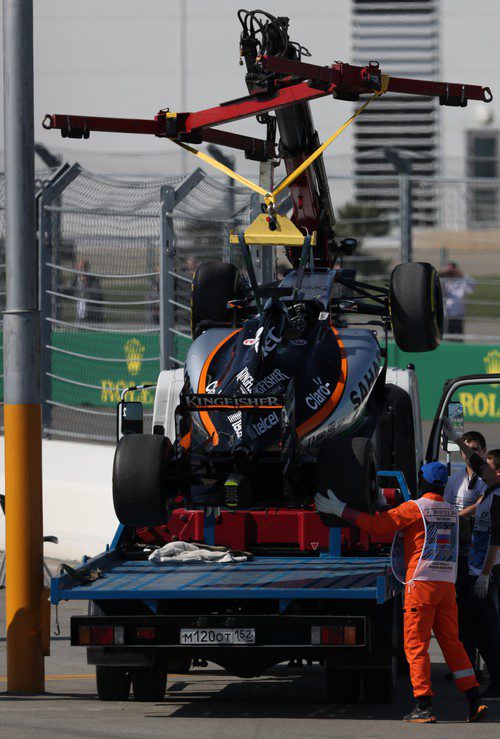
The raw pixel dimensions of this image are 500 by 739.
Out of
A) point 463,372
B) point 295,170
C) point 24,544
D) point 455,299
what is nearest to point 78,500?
point 295,170

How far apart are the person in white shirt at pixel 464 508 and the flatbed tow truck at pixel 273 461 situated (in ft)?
0.95

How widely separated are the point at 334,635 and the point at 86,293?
7.24m

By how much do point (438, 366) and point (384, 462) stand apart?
9.49 metres

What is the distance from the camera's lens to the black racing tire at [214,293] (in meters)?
11.6

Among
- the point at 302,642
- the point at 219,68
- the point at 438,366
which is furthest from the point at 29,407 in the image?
the point at 219,68

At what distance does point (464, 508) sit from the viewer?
10.5 metres

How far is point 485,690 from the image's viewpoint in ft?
32.3

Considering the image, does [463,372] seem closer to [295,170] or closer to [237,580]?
[295,170]

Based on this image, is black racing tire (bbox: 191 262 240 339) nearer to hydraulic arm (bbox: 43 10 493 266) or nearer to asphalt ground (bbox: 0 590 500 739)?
hydraulic arm (bbox: 43 10 493 266)

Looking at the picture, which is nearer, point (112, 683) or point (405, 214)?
point (112, 683)

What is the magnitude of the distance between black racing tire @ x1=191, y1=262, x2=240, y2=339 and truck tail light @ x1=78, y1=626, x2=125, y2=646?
322 centimetres

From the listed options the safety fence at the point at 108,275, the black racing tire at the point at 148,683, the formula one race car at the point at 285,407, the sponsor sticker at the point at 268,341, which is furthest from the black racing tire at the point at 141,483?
the safety fence at the point at 108,275

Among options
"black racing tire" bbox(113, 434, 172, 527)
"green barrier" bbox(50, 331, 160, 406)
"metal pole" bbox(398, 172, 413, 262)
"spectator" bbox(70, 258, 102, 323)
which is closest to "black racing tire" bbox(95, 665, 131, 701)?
"black racing tire" bbox(113, 434, 172, 527)

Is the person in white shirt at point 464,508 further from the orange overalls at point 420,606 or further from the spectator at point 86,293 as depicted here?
the spectator at point 86,293
